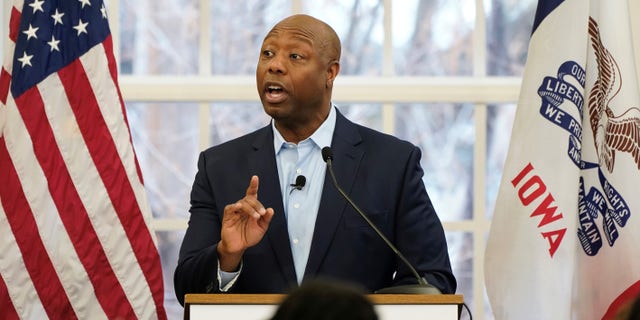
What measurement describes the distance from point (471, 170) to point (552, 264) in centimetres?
98

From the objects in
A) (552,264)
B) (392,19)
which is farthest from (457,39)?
(552,264)

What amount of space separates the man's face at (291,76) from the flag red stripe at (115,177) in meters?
0.97

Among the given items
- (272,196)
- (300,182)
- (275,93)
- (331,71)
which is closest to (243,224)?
(300,182)

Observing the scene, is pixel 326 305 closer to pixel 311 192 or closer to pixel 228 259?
pixel 228 259

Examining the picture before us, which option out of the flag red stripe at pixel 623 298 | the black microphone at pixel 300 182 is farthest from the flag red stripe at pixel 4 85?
the flag red stripe at pixel 623 298

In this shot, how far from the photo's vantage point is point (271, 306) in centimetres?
308

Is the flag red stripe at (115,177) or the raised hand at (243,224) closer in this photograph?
the raised hand at (243,224)

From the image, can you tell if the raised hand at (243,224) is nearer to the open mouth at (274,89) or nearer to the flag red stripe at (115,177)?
Answer: the open mouth at (274,89)

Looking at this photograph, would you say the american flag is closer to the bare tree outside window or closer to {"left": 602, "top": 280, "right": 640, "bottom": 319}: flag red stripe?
the bare tree outside window

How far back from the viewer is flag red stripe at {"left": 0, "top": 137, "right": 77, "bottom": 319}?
4543 millimetres

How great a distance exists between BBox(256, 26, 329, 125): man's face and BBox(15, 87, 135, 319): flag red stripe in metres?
1.09

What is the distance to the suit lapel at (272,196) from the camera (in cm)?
370

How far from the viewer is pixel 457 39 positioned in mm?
5352

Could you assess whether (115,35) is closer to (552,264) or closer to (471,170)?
→ (471,170)
